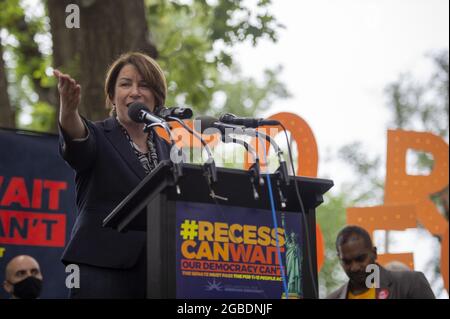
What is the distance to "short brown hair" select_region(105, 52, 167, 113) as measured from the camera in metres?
5.17

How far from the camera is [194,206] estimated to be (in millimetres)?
4211

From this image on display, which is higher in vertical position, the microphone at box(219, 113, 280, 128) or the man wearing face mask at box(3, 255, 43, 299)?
the microphone at box(219, 113, 280, 128)

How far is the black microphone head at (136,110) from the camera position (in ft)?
15.4

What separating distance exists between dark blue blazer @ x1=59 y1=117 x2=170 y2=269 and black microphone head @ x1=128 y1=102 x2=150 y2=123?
267mm

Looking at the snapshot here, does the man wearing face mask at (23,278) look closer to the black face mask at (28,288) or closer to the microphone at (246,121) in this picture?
the black face mask at (28,288)

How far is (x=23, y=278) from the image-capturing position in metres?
8.41

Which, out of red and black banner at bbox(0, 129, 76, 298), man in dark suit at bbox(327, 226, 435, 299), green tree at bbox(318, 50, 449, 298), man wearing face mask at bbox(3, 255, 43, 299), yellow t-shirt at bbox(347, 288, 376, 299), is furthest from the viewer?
Answer: green tree at bbox(318, 50, 449, 298)

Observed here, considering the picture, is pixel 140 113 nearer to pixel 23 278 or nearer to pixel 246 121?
pixel 246 121

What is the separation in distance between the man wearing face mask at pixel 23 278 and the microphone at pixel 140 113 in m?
4.08

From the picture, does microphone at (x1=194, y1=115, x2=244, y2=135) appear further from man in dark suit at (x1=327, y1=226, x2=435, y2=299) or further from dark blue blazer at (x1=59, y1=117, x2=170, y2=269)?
man in dark suit at (x1=327, y1=226, x2=435, y2=299)

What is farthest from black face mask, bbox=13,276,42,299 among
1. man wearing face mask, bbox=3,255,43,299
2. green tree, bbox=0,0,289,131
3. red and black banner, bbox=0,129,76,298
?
green tree, bbox=0,0,289,131

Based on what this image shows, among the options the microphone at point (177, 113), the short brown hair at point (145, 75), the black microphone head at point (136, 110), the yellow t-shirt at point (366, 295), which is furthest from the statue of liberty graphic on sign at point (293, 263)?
the yellow t-shirt at point (366, 295)

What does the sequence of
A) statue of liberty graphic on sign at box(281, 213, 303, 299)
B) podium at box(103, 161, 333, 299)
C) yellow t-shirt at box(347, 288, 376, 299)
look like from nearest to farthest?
podium at box(103, 161, 333, 299) → statue of liberty graphic on sign at box(281, 213, 303, 299) → yellow t-shirt at box(347, 288, 376, 299)

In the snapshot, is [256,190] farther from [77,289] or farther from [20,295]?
[20,295]
